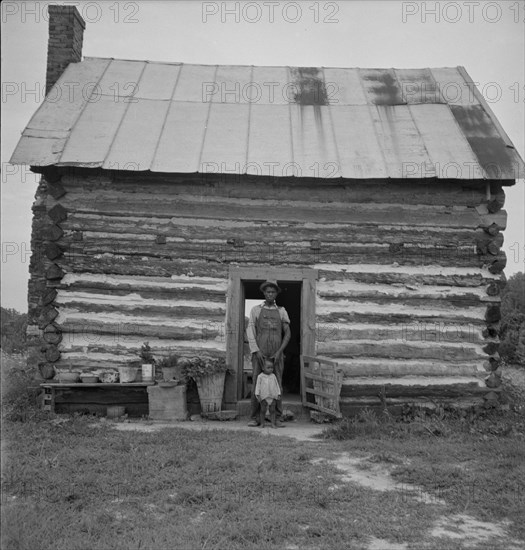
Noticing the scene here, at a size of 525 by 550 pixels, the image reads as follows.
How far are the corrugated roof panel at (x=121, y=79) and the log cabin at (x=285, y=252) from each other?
5.57 ft

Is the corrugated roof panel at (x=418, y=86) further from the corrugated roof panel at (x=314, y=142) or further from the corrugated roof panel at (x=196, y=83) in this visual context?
the corrugated roof panel at (x=196, y=83)

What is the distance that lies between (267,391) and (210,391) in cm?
98

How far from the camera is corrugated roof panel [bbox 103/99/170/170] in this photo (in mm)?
10000

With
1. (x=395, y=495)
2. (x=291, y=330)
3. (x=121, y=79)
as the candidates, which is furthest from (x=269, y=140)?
(x=395, y=495)

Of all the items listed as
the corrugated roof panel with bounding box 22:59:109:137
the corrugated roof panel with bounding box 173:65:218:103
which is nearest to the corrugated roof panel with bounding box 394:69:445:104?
the corrugated roof panel with bounding box 173:65:218:103

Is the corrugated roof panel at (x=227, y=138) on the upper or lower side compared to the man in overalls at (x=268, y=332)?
upper

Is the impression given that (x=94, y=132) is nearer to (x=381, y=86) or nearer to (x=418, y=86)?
(x=381, y=86)

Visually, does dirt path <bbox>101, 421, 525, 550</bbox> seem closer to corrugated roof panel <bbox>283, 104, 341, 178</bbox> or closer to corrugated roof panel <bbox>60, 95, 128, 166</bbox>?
corrugated roof panel <bbox>283, 104, 341, 178</bbox>

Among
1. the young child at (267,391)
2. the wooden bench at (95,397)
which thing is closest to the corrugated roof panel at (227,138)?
the young child at (267,391)

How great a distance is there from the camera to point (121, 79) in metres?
12.4

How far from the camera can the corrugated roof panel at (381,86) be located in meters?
12.2

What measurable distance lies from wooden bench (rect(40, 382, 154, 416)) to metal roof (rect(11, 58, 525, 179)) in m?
3.35

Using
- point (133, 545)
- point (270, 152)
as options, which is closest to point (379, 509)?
point (133, 545)

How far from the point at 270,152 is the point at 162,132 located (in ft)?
6.31
